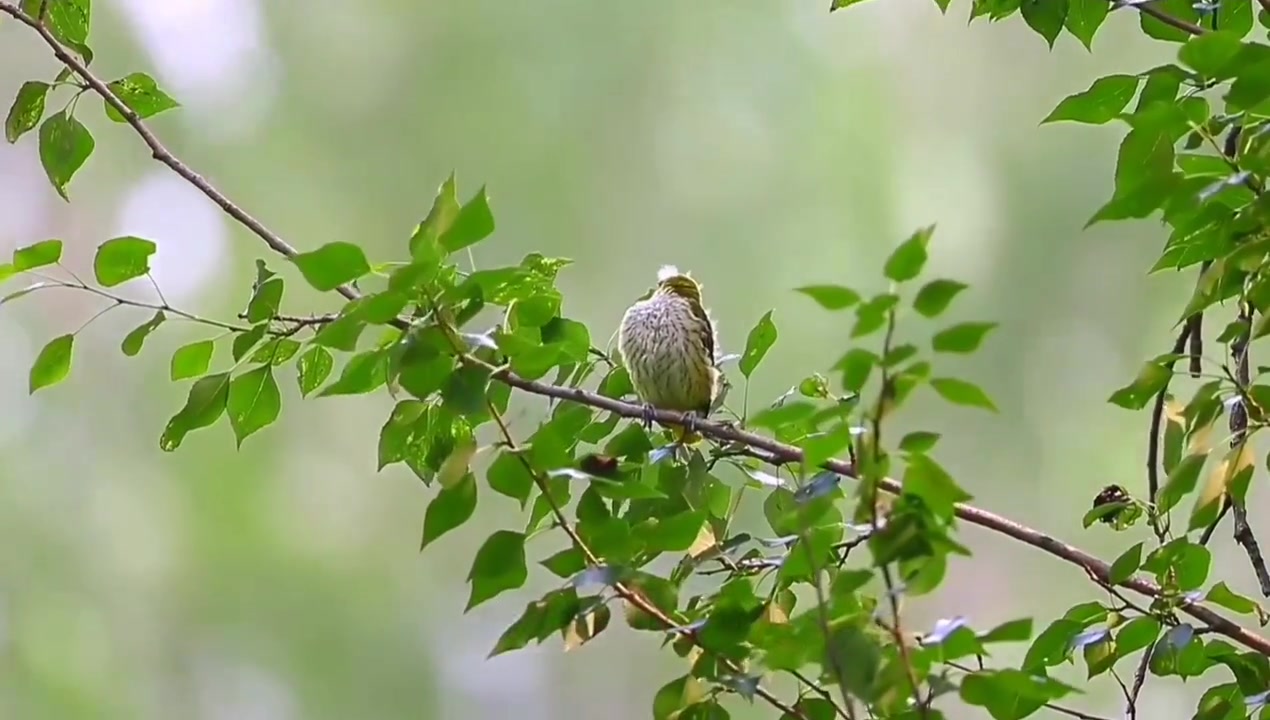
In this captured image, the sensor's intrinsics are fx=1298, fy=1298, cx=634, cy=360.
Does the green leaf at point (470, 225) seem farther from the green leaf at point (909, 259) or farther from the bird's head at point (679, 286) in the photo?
the bird's head at point (679, 286)

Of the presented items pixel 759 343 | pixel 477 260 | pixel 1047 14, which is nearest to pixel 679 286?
pixel 477 260

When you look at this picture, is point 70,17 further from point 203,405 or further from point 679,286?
point 679,286

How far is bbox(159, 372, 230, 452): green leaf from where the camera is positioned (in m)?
0.74

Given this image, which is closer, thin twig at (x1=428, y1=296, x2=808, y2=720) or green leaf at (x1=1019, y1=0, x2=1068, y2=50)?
thin twig at (x1=428, y1=296, x2=808, y2=720)

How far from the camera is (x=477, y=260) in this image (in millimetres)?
1613

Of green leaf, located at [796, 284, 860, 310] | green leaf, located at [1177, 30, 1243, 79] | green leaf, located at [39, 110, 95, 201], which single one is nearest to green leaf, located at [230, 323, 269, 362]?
green leaf, located at [39, 110, 95, 201]

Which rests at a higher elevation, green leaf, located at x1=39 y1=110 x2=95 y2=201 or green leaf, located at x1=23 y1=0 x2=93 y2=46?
green leaf, located at x1=23 y1=0 x2=93 y2=46

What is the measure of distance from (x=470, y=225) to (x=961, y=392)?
8.6 inches

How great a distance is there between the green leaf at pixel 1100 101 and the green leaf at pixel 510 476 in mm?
338

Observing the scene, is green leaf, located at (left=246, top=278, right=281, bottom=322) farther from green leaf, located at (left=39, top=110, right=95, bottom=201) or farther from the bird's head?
the bird's head

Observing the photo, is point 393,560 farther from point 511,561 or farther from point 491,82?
point 511,561

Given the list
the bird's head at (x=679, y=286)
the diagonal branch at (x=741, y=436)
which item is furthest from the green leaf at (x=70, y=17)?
the bird's head at (x=679, y=286)

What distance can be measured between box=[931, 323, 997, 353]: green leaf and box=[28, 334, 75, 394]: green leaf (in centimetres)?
54

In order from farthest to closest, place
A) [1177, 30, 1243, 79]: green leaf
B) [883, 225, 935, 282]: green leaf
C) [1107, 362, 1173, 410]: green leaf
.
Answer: [1107, 362, 1173, 410]: green leaf, [1177, 30, 1243, 79]: green leaf, [883, 225, 935, 282]: green leaf
